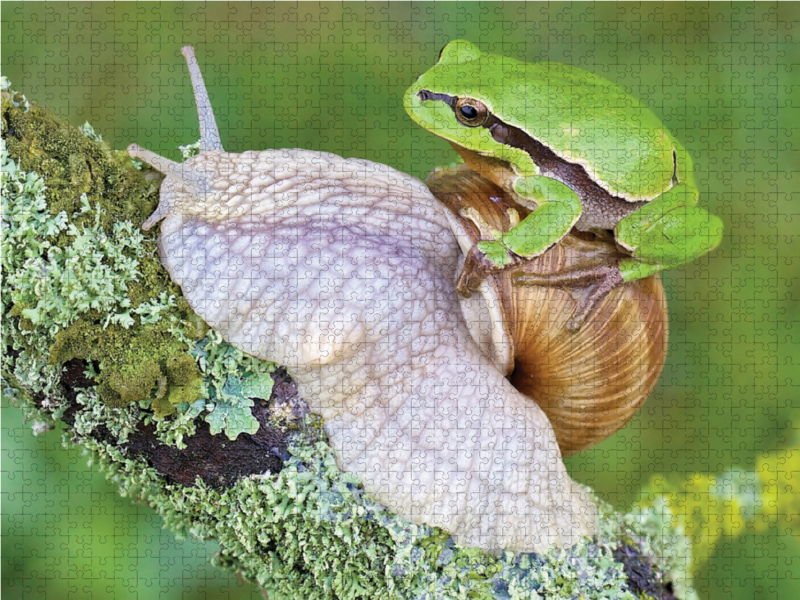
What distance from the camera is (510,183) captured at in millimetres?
2062

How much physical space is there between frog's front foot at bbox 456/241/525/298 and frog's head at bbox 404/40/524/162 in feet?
0.84

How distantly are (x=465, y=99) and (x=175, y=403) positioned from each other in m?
1.05

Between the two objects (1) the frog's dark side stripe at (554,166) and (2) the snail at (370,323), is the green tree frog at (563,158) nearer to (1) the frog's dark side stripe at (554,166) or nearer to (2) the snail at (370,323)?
(1) the frog's dark side stripe at (554,166)

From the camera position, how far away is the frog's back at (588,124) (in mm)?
1897

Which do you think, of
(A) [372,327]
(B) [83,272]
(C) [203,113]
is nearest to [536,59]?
(C) [203,113]

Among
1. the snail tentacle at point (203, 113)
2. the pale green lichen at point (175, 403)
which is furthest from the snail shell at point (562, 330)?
the snail tentacle at point (203, 113)

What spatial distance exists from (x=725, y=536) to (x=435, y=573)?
5.60 ft

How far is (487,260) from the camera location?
1931mm

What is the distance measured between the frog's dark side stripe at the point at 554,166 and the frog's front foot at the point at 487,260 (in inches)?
9.3

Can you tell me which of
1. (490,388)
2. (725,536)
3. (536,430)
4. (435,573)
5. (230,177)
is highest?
(230,177)

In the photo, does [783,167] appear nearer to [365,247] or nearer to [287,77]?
[287,77]

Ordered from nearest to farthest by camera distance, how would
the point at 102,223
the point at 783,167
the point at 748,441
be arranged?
the point at 102,223 → the point at 748,441 → the point at 783,167

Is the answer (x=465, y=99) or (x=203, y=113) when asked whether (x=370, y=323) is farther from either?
(x=203, y=113)

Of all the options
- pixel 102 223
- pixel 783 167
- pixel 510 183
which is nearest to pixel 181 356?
pixel 102 223
